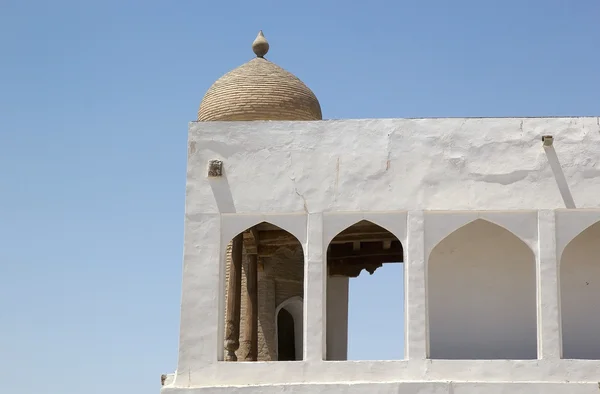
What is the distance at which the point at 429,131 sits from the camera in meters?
18.0

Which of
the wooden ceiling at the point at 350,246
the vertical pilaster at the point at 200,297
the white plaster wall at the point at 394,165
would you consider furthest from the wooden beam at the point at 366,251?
the vertical pilaster at the point at 200,297

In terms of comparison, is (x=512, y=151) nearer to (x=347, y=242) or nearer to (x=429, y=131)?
(x=429, y=131)

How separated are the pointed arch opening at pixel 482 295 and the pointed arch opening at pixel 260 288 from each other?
2.65 metres

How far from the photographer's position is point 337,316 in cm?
2248

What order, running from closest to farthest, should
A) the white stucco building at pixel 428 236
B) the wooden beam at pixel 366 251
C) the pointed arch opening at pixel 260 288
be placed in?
the white stucco building at pixel 428 236
the pointed arch opening at pixel 260 288
the wooden beam at pixel 366 251

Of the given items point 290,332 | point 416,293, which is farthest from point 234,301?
point 290,332

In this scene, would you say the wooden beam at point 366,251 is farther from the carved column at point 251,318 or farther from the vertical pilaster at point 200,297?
→ the vertical pilaster at point 200,297

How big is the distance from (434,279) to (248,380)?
3424mm

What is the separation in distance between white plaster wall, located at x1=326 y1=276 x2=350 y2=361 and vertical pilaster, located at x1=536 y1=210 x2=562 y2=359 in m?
5.57

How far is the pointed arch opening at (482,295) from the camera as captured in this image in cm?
1875

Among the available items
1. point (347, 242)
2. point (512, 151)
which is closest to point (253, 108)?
point (347, 242)

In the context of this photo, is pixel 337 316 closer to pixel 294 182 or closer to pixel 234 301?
pixel 234 301

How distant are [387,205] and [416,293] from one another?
1269mm

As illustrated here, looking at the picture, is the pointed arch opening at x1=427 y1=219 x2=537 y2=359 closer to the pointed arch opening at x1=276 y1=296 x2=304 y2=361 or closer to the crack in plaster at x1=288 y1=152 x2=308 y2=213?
the crack in plaster at x1=288 y1=152 x2=308 y2=213
